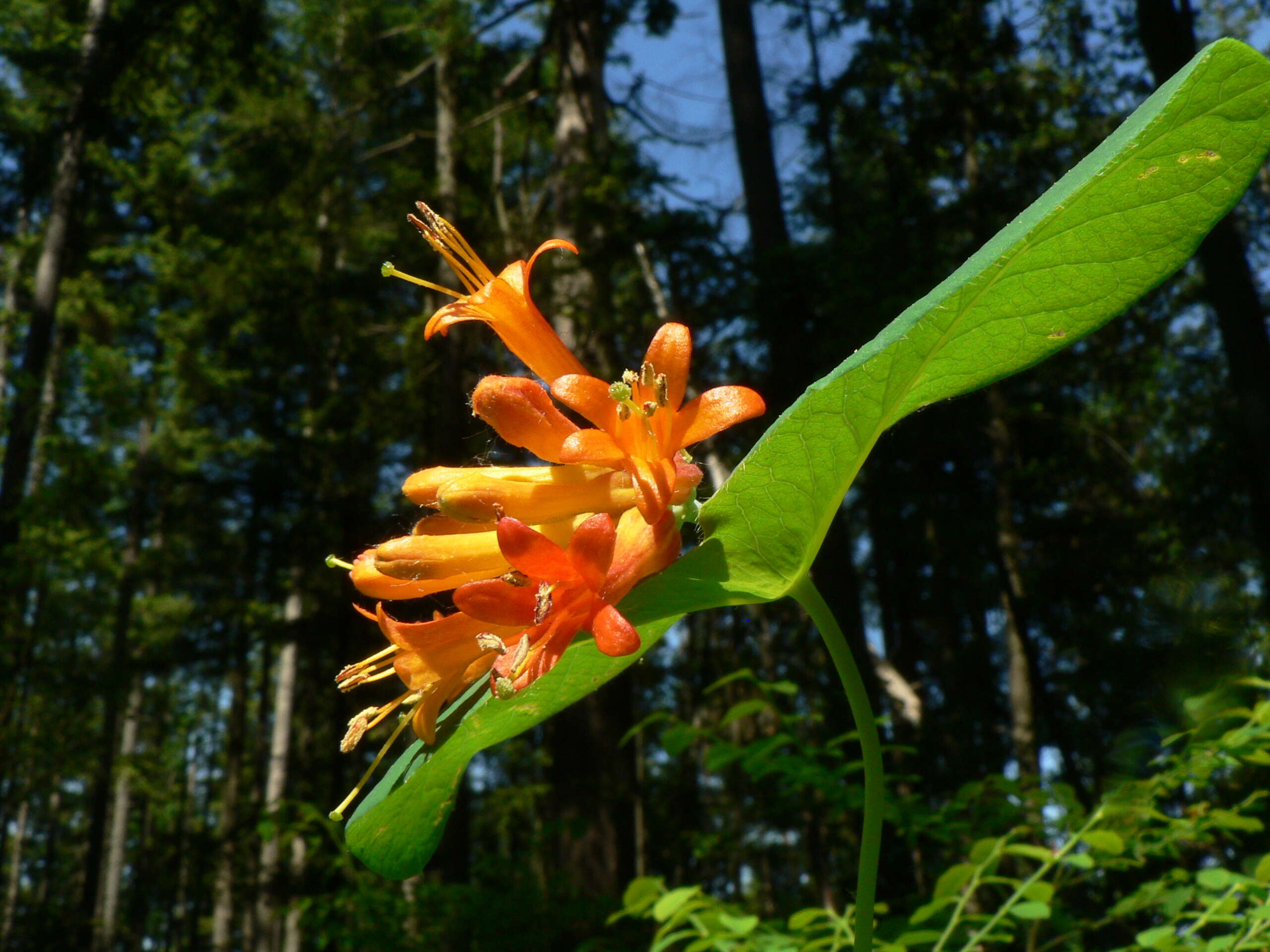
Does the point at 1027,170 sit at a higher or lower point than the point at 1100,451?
higher

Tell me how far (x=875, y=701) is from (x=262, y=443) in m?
12.8

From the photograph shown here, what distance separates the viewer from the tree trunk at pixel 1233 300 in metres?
6.13

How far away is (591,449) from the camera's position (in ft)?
2.80

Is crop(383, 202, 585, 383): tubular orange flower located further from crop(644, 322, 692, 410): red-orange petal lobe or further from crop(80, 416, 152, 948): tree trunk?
crop(80, 416, 152, 948): tree trunk

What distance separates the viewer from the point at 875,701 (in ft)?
19.0

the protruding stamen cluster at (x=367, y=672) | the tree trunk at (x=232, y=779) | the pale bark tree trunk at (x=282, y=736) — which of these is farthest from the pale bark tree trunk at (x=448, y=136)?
the protruding stamen cluster at (x=367, y=672)

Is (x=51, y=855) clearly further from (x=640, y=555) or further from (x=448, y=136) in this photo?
(x=640, y=555)

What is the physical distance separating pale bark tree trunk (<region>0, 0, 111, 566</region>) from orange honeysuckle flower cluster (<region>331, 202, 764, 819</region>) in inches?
274

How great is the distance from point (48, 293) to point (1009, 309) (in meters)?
12.2

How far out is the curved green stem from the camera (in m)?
0.74

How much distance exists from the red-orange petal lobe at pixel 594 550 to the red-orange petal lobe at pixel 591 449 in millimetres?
86

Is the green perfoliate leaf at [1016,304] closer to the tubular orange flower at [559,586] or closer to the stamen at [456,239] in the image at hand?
the tubular orange flower at [559,586]

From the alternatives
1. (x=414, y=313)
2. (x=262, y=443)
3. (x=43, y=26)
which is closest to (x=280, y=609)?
(x=262, y=443)

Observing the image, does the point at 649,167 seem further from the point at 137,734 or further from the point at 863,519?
the point at 137,734
